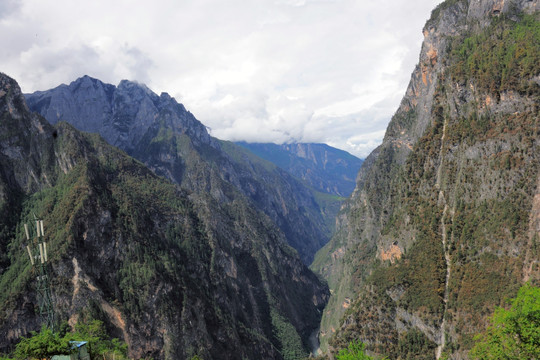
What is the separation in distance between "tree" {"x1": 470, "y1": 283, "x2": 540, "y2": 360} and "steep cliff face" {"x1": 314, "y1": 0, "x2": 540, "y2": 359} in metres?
66.1

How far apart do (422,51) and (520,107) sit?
92368 mm

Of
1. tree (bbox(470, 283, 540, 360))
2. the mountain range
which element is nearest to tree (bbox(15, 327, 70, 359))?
tree (bbox(470, 283, 540, 360))

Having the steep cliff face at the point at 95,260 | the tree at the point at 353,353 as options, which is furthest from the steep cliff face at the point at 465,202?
the tree at the point at 353,353

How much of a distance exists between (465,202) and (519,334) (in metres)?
98.8

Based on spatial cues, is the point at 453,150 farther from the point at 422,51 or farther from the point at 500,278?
A: the point at 422,51

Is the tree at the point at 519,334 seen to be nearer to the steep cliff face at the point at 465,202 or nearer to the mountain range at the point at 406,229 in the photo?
the mountain range at the point at 406,229

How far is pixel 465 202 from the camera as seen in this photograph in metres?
130

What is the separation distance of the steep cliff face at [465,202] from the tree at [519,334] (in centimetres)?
6614

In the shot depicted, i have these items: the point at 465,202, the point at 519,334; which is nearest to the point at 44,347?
the point at 519,334

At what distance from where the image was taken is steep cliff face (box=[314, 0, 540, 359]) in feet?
355

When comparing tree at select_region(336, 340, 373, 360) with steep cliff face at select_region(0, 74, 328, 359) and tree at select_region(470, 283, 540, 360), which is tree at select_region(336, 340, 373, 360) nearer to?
tree at select_region(470, 283, 540, 360)

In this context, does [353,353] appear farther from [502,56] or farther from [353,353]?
[502,56]

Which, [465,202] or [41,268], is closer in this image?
[41,268]

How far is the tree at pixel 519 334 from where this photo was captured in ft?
126
